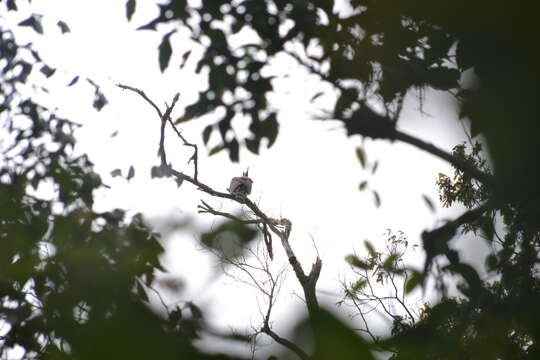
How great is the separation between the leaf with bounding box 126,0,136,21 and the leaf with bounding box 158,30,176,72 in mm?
121

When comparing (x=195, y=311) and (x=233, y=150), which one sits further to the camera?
(x=233, y=150)

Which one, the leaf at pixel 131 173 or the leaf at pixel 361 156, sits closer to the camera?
the leaf at pixel 361 156

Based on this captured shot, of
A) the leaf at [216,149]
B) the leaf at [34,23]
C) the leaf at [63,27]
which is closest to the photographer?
the leaf at [216,149]

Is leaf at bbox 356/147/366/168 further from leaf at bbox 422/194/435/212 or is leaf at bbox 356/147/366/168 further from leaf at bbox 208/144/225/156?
leaf at bbox 208/144/225/156

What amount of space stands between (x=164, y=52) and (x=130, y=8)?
0.18m

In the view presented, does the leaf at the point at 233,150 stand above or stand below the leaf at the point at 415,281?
above

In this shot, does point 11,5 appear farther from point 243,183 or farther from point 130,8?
point 243,183

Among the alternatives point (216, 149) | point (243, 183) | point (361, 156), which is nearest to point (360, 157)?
point (361, 156)

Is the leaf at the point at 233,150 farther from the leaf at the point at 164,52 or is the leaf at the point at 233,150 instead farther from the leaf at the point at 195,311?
the leaf at the point at 195,311

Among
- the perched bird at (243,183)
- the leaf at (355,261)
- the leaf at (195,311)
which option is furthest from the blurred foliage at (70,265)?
the perched bird at (243,183)

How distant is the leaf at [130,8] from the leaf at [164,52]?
0.12 metres

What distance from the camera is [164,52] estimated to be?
135 centimetres

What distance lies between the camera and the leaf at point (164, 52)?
4.41ft

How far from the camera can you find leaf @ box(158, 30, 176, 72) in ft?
4.41
